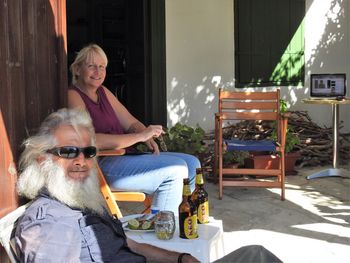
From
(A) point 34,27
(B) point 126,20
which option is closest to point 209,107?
(B) point 126,20

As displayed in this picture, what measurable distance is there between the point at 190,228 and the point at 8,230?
2.59 feet

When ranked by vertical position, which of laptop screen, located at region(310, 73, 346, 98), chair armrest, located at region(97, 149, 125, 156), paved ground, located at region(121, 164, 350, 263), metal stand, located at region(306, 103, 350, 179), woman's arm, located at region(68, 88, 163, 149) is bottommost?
paved ground, located at region(121, 164, 350, 263)

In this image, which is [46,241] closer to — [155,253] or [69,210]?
[69,210]

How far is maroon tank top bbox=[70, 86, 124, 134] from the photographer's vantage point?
3350 mm

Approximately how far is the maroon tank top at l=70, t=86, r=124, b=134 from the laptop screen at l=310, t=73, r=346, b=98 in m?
2.98

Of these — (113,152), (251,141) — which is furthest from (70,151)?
(251,141)

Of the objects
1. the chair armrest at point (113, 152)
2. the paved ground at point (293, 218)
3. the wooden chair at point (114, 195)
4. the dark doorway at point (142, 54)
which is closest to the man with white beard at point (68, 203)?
the wooden chair at point (114, 195)

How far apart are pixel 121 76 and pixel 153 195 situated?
3996 millimetres

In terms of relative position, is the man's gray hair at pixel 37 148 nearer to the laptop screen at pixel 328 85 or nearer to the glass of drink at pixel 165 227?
the glass of drink at pixel 165 227

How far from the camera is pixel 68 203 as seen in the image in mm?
2014

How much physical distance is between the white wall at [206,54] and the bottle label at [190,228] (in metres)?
3.91

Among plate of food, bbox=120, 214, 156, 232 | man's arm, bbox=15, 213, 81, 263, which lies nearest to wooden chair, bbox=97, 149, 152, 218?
plate of food, bbox=120, 214, 156, 232

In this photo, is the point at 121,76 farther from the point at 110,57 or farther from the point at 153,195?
the point at 153,195

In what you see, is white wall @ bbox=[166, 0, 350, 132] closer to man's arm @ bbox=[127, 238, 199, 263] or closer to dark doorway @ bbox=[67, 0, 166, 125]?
dark doorway @ bbox=[67, 0, 166, 125]
